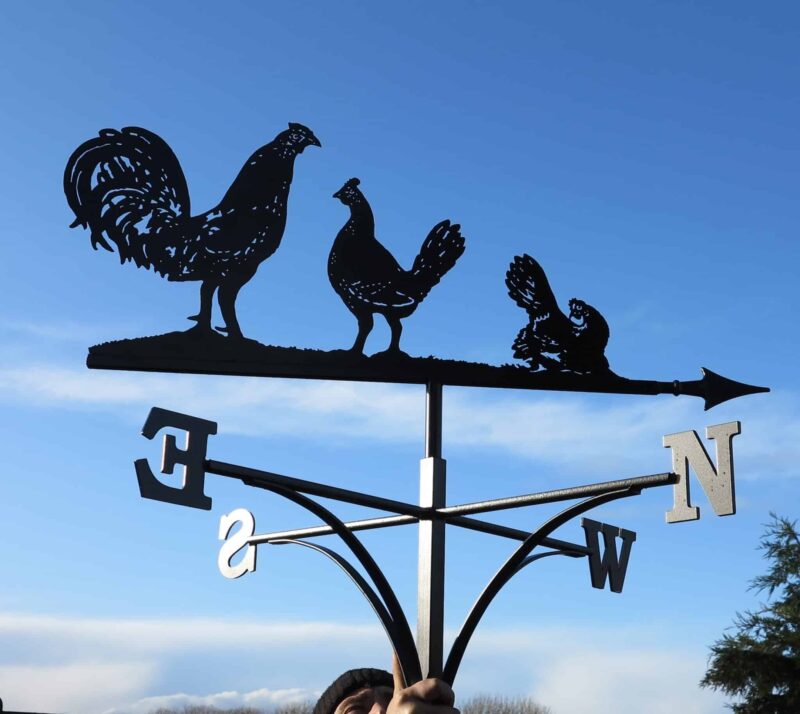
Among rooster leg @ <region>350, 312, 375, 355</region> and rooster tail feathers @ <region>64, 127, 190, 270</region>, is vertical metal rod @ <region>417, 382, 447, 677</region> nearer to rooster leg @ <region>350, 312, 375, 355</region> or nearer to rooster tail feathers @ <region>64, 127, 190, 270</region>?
rooster leg @ <region>350, 312, 375, 355</region>

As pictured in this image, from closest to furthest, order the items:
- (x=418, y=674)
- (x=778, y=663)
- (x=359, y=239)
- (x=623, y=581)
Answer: (x=418, y=674) < (x=359, y=239) < (x=623, y=581) < (x=778, y=663)

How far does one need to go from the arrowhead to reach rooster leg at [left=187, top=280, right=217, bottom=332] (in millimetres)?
1817

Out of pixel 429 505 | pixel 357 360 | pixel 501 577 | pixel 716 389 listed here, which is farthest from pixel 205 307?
pixel 716 389

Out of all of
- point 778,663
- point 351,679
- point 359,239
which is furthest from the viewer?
point 778,663

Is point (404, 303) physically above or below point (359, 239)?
below

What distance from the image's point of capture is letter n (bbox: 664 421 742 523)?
127 inches

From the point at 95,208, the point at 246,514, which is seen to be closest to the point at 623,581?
the point at 246,514

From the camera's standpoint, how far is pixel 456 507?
3652 millimetres

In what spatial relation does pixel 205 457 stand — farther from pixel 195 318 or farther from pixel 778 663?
pixel 778 663

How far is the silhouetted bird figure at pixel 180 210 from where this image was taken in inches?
155

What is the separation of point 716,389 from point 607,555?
32.8 inches

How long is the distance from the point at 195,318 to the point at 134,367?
0.93 feet

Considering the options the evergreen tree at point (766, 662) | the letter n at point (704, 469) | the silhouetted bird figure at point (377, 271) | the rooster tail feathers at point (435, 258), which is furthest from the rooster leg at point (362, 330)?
the evergreen tree at point (766, 662)

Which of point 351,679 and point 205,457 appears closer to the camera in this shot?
point 351,679
